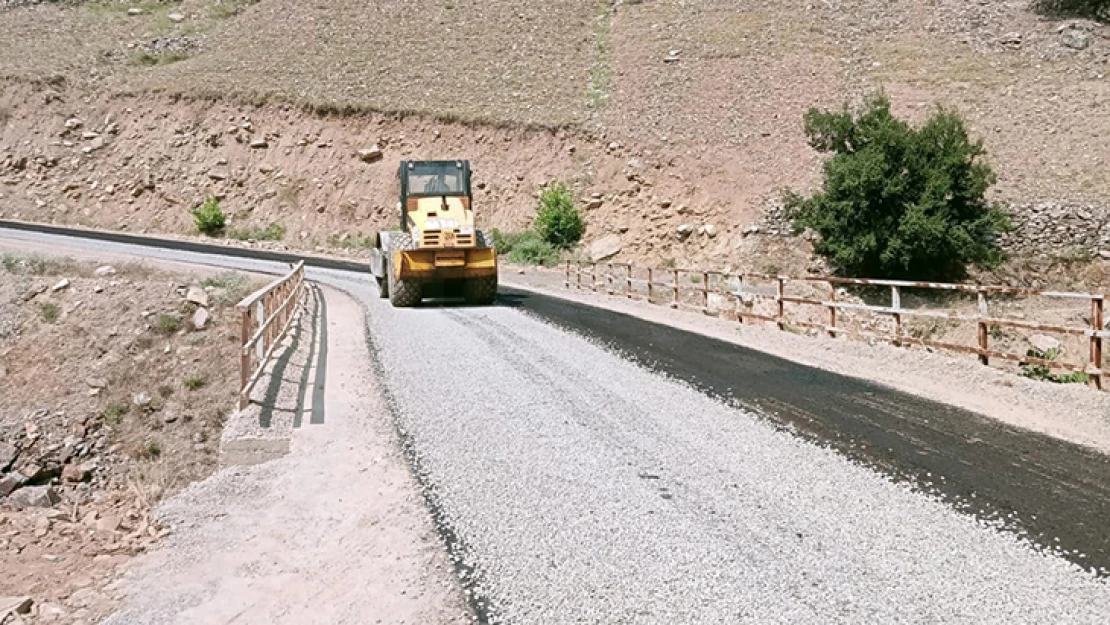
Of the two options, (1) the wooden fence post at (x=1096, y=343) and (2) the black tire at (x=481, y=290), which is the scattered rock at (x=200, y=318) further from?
(1) the wooden fence post at (x=1096, y=343)

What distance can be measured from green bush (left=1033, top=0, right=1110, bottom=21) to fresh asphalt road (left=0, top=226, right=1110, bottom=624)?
162 ft

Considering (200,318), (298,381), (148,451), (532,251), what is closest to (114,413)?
(148,451)

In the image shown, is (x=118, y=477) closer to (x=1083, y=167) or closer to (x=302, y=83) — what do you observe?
(x=1083, y=167)

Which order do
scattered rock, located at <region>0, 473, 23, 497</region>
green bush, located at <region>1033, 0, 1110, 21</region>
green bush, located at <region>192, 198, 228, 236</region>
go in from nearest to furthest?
scattered rock, located at <region>0, 473, 23, 497</region>, green bush, located at <region>192, 198, 228, 236</region>, green bush, located at <region>1033, 0, 1110, 21</region>

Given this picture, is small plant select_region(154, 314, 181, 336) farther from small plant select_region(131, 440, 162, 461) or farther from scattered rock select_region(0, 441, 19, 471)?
small plant select_region(131, 440, 162, 461)

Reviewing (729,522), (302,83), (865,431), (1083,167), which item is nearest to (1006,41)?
(1083,167)

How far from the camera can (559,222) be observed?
1421 inches

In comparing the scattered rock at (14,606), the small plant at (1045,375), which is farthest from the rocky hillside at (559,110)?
the scattered rock at (14,606)

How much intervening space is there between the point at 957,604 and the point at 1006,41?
49.3m

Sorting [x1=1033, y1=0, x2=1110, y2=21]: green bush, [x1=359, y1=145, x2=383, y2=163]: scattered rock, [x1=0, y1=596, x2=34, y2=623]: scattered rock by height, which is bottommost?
[x1=0, y1=596, x2=34, y2=623]: scattered rock

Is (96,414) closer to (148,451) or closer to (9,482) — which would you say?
(9,482)

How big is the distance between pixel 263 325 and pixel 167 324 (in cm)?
655

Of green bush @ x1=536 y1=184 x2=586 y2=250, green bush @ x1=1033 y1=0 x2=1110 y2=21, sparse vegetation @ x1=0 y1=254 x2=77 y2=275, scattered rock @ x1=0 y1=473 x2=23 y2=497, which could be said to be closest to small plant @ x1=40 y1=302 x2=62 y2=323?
sparse vegetation @ x1=0 y1=254 x2=77 y2=275

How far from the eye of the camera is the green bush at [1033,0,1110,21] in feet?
162
